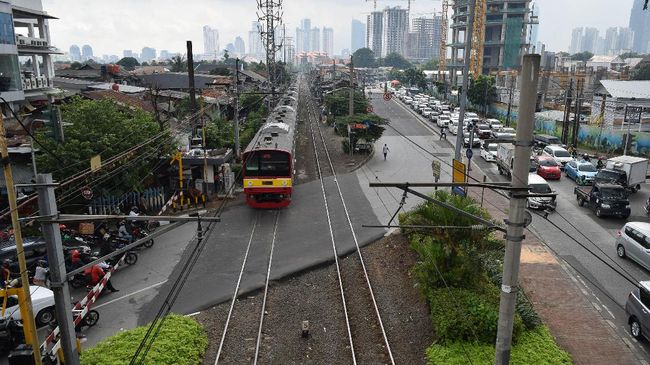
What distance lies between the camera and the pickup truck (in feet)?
67.5

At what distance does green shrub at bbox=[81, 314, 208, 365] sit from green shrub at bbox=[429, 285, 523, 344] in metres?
5.38

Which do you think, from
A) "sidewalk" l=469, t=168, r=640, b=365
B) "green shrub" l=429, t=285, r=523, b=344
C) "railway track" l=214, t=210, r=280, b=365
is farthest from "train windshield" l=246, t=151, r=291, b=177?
"green shrub" l=429, t=285, r=523, b=344

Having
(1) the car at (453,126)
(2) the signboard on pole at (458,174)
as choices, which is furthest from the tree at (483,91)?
(2) the signboard on pole at (458,174)

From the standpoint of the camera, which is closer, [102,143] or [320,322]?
[320,322]

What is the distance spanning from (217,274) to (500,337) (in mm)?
9987

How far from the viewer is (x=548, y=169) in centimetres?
2788

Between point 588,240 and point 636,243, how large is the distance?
8.13 ft

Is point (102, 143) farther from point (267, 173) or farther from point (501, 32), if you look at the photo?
point (501, 32)

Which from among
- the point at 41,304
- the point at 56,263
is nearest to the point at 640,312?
the point at 56,263

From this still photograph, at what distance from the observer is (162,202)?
72.2 feet

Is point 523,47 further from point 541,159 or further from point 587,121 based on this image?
point 541,159

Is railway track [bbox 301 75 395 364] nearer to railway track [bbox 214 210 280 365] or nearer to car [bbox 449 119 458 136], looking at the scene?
railway track [bbox 214 210 280 365]

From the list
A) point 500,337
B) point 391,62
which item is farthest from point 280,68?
point 391,62

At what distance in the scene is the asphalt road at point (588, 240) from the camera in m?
13.3
